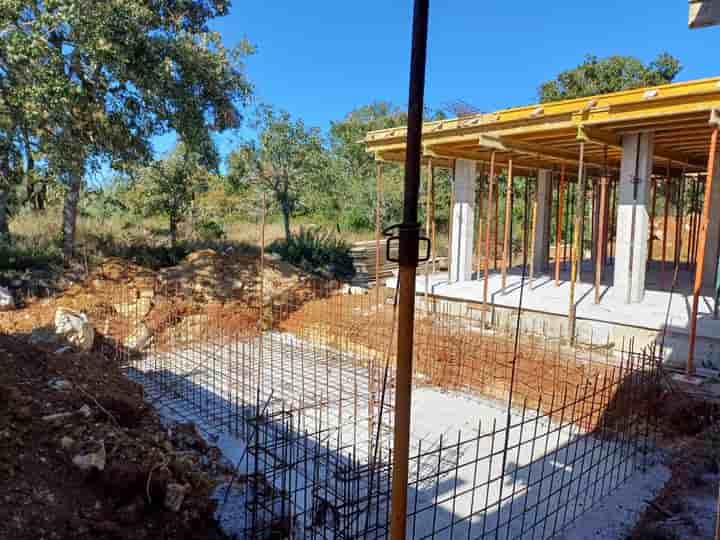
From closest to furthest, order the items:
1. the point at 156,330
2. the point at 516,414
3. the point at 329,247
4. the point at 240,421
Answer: the point at 240,421
the point at 516,414
the point at 156,330
the point at 329,247

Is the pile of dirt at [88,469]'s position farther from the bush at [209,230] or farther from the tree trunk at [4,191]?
the bush at [209,230]

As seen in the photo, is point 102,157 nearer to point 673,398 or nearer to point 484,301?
point 484,301

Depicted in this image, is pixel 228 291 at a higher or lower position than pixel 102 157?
lower

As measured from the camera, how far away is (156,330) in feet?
24.7

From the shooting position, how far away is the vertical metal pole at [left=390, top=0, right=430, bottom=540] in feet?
5.14

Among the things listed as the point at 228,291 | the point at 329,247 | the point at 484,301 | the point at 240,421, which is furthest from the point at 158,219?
the point at 240,421

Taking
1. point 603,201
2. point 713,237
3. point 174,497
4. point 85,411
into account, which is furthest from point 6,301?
point 713,237

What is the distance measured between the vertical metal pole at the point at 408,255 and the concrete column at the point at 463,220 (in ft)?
25.9

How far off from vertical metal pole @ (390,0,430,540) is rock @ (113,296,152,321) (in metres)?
6.84

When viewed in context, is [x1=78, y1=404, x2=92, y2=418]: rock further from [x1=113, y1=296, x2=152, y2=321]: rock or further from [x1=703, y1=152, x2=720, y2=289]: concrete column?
[x1=703, y1=152, x2=720, y2=289]: concrete column

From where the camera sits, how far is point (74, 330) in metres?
6.31

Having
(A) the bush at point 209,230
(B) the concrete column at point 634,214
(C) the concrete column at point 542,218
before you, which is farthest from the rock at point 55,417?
(A) the bush at point 209,230

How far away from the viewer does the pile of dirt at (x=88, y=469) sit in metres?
2.36

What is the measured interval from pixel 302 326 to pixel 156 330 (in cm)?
208
